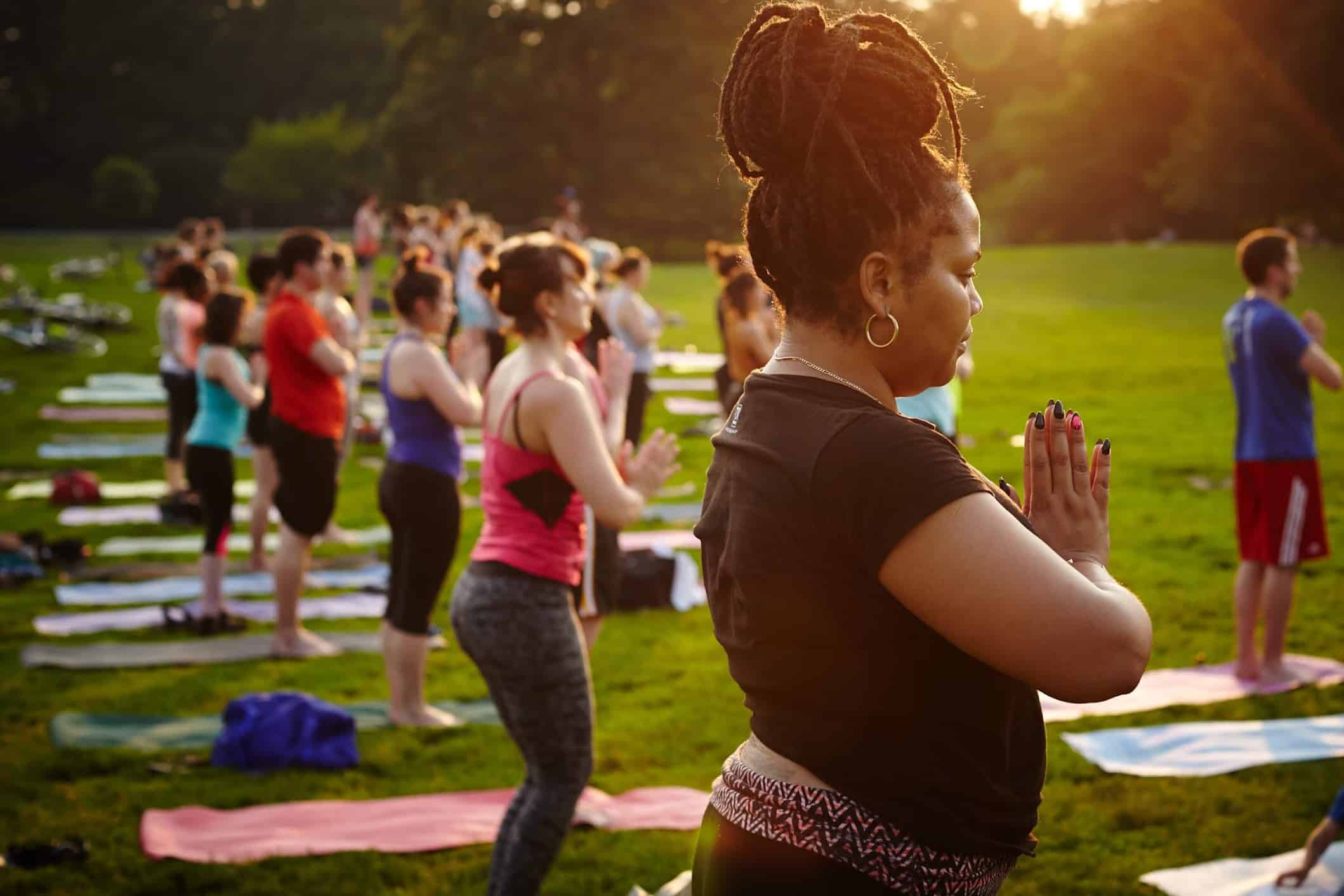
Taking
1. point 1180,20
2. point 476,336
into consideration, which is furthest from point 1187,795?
point 1180,20

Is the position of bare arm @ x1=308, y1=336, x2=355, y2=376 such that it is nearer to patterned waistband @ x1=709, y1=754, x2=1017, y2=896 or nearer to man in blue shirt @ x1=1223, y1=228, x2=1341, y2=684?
man in blue shirt @ x1=1223, y1=228, x2=1341, y2=684

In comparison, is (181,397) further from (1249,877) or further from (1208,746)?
(1249,877)

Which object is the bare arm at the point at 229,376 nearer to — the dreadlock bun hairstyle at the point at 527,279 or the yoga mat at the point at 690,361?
the dreadlock bun hairstyle at the point at 527,279

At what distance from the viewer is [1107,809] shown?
5.47 meters

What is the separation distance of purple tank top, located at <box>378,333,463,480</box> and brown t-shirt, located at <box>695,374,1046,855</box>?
4.52 m

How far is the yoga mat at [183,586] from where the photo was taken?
9.31 meters

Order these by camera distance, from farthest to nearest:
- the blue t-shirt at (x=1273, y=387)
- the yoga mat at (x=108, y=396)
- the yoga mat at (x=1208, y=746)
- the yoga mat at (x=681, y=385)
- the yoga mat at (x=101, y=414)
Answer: the yoga mat at (x=681, y=385)
the yoga mat at (x=108, y=396)
the yoga mat at (x=101, y=414)
the blue t-shirt at (x=1273, y=387)
the yoga mat at (x=1208, y=746)

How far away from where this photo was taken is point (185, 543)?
Result: 436 inches

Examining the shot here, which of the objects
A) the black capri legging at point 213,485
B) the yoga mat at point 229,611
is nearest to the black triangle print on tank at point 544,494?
the yoga mat at point 229,611

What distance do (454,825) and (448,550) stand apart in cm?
141

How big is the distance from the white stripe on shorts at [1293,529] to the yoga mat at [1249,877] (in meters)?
2.00

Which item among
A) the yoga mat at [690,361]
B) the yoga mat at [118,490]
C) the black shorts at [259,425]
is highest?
the yoga mat at [690,361]

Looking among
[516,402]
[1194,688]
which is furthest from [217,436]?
[1194,688]

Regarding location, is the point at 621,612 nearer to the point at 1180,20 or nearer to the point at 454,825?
the point at 454,825
